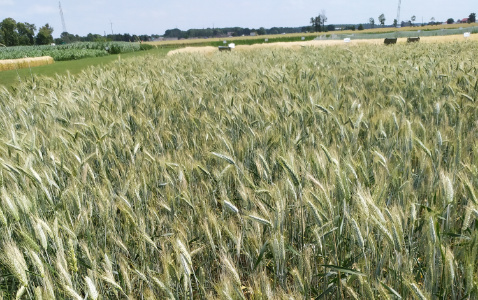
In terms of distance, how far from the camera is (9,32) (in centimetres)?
8731

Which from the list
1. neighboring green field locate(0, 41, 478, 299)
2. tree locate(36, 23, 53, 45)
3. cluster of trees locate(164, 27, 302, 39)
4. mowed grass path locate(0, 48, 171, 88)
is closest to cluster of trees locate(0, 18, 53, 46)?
tree locate(36, 23, 53, 45)

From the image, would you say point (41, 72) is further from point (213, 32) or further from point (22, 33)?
point (213, 32)

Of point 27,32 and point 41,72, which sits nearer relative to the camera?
point 41,72

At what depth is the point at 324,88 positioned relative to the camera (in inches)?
156

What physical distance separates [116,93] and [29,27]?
386 feet

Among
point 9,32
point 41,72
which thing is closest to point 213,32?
point 9,32

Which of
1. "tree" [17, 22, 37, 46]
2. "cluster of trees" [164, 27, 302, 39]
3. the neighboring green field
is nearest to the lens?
the neighboring green field

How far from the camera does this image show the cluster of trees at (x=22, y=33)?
8669 cm

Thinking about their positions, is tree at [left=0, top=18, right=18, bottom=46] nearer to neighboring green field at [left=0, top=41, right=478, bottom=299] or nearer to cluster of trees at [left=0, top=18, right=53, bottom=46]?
Result: cluster of trees at [left=0, top=18, right=53, bottom=46]

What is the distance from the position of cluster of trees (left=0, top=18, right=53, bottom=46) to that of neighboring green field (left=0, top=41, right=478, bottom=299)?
99.7 m

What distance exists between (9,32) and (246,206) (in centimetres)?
10828

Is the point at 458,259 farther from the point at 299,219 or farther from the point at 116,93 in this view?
the point at 116,93

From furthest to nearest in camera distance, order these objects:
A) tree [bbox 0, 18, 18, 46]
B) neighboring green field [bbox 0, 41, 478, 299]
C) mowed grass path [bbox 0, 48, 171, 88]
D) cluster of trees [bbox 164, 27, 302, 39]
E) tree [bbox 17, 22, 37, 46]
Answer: cluster of trees [bbox 164, 27, 302, 39]
tree [bbox 17, 22, 37, 46]
tree [bbox 0, 18, 18, 46]
mowed grass path [bbox 0, 48, 171, 88]
neighboring green field [bbox 0, 41, 478, 299]

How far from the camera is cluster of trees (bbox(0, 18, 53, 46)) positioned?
284ft
